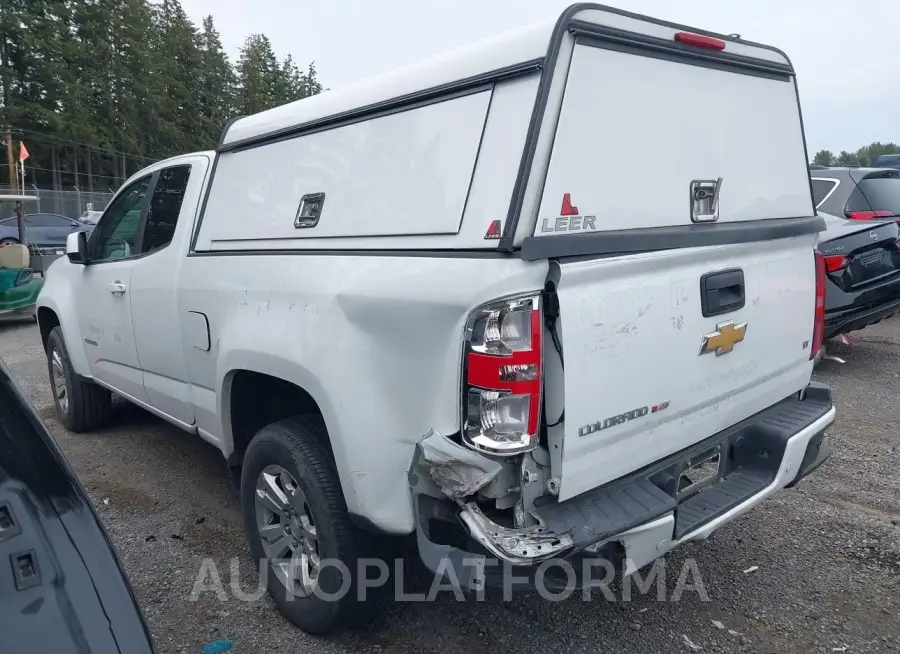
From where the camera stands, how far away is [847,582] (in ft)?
10.4

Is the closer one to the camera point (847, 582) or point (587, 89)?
point (587, 89)

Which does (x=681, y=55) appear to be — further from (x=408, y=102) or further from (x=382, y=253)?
(x=382, y=253)

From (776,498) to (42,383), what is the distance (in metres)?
6.63

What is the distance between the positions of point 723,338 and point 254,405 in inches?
81.2

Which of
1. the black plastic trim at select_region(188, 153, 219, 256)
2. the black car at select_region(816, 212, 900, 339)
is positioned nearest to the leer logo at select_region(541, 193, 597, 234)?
the black plastic trim at select_region(188, 153, 219, 256)

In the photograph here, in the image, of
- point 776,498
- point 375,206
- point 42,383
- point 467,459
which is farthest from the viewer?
point 42,383

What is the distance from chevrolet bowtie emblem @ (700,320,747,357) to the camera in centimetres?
258

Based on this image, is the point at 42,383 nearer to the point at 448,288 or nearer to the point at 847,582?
the point at 448,288

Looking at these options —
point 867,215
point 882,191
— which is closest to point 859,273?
point 867,215

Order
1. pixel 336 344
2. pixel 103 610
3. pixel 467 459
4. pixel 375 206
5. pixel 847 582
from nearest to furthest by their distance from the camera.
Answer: pixel 103 610
pixel 467 459
pixel 336 344
pixel 375 206
pixel 847 582

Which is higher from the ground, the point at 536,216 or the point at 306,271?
the point at 536,216

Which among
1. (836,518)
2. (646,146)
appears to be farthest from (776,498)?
(646,146)

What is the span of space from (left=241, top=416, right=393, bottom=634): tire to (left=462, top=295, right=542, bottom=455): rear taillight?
0.72 m

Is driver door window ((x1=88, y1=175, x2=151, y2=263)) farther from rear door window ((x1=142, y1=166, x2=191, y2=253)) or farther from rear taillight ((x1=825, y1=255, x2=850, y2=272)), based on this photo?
rear taillight ((x1=825, y1=255, x2=850, y2=272))
